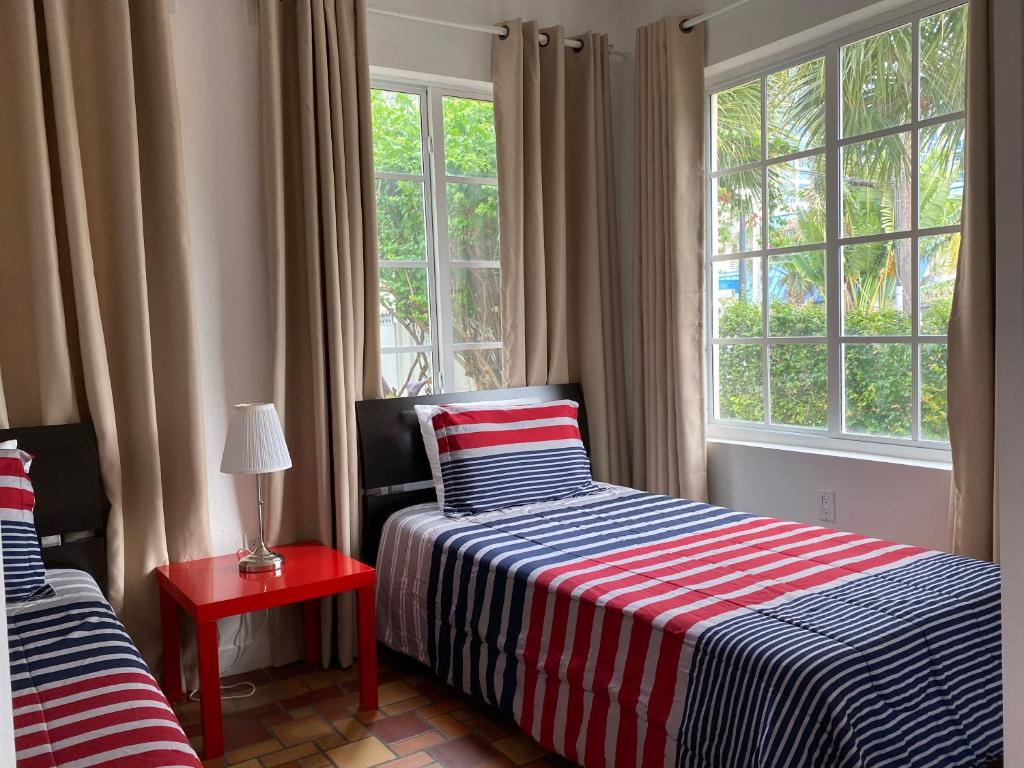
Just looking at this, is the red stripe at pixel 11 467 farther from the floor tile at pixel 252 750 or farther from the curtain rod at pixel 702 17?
the curtain rod at pixel 702 17

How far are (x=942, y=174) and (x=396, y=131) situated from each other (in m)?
1.98

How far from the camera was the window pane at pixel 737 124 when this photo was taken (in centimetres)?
354

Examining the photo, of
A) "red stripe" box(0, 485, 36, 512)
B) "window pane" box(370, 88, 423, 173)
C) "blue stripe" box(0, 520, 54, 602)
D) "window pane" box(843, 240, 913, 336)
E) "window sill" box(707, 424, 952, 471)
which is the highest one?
"window pane" box(370, 88, 423, 173)

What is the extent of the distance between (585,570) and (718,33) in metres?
2.26

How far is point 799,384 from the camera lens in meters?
3.43

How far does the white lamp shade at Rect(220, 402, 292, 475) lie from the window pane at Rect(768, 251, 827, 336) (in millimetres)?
1966

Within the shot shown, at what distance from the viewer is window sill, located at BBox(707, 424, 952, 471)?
2.99 metres

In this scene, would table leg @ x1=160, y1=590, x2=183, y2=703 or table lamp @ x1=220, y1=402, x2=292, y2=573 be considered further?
table leg @ x1=160, y1=590, x2=183, y2=703

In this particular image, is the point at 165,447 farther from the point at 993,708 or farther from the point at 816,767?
the point at 993,708

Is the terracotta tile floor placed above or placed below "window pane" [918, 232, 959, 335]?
below

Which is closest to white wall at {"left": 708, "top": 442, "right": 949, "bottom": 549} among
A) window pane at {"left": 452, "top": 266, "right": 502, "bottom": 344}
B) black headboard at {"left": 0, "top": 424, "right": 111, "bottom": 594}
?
window pane at {"left": 452, "top": 266, "right": 502, "bottom": 344}

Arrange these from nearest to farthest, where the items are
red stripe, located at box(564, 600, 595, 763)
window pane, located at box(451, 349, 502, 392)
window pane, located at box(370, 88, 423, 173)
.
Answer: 1. red stripe, located at box(564, 600, 595, 763)
2. window pane, located at box(370, 88, 423, 173)
3. window pane, located at box(451, 349, 502, 392)

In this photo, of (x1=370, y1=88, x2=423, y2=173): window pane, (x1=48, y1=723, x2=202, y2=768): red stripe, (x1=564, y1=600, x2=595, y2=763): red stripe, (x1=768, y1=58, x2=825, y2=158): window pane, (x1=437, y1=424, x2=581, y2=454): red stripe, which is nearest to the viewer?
(x1=48, y1=723, x2=202, y2=768): red stripe

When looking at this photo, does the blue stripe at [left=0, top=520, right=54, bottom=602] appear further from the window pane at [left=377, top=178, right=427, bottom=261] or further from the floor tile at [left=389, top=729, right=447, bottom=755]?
the window pane at [left=377, top=178, right=427, bottom=261]
